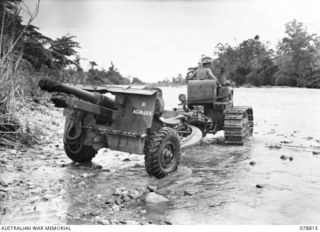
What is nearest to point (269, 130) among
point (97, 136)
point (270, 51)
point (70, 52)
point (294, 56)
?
point (70, 52)

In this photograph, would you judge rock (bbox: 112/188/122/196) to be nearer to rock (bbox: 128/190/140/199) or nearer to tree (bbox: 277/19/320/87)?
rock (bbox: 128/190/140/199)

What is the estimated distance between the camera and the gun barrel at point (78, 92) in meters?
5.13

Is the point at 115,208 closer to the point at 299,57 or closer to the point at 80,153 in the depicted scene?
the point at 80,153

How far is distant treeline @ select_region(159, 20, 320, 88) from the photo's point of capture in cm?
2109

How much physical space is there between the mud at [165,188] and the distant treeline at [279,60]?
9.10 m

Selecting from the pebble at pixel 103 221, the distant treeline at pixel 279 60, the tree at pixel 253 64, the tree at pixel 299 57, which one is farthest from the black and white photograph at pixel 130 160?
the tree at pixel 253 64

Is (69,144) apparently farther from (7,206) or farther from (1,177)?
(7,206)

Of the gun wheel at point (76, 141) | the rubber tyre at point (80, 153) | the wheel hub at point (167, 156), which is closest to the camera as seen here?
the wheel hub at point (167, 156)

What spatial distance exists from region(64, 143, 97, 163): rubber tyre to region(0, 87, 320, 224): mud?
0.16 metres

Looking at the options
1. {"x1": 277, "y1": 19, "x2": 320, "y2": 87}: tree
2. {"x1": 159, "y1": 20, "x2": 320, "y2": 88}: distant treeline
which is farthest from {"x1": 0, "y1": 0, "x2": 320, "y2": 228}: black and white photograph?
{"x1": 277, "y1": 19, "x2": 320, "y2": 87}: tree

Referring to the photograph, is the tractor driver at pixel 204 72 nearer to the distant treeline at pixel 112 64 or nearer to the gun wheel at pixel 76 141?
the distant treeline at pixel 112 64

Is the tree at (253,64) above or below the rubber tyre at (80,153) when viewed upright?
above

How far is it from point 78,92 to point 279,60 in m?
24.7

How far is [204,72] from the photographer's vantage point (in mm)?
9789
